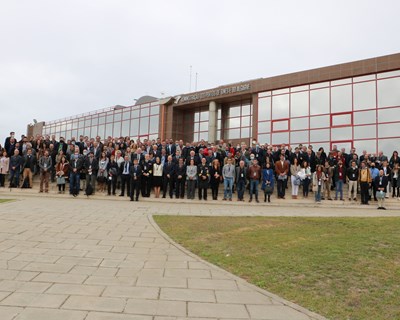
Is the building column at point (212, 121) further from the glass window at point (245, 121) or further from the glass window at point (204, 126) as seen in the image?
the glass window at point (245, 121)

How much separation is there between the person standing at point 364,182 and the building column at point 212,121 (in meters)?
18.4

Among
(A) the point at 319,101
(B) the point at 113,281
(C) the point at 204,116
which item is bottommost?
(B) the point at 113,281

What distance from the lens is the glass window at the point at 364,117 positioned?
76.7 ft

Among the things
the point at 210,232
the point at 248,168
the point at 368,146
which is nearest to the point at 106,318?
the point at 210,232

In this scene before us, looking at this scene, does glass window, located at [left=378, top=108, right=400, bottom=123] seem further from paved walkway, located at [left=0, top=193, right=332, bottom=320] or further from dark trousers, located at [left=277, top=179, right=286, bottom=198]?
paved walkway, located at [left=0, top=193, right=332, bottom=320]

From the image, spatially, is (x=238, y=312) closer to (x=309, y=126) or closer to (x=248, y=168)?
(x=248, y=168)

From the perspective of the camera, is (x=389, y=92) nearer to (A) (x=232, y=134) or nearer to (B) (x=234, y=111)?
(B) (x=234, y=111)

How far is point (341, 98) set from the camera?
81.5ft

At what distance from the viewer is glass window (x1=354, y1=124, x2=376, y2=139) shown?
2323cm

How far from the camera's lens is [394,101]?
2264cm

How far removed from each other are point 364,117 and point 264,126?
301 inches

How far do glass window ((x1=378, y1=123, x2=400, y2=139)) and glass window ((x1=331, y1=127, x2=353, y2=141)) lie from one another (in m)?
1.84

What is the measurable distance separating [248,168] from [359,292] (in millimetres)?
11141

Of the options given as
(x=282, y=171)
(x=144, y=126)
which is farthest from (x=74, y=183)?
(x=144, y=126)
